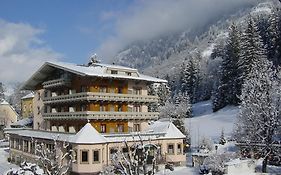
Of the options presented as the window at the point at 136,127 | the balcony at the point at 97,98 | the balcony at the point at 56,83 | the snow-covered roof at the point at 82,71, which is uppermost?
the snow-covered roof at the point at 82,71

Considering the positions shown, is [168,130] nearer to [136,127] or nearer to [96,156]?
[136,127]

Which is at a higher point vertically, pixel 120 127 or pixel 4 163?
pixel 120 127

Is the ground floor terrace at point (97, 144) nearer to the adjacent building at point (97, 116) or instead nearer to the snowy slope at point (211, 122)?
the adjacent building at point (97, 116)

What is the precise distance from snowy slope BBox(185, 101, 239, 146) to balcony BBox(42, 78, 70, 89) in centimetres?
2685

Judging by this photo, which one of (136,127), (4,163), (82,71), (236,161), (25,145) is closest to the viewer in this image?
(236,161)

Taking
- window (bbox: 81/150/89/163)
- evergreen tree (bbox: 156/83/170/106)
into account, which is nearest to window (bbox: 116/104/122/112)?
window (bbox: 81/150/89/163)

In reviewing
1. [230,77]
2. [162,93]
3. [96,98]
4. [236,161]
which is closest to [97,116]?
[96,98]

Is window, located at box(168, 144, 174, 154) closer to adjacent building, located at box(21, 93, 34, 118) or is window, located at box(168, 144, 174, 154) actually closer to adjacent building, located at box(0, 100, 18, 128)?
adjacent building, located at box(21, 93, 34, 118)

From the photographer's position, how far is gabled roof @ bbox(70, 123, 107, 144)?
137 feet

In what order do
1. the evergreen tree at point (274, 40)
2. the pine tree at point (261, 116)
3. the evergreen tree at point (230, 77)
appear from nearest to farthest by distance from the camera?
the pine tree at point (261, 116)
the evergreen tree at point (230, 77)
the evergreen tree at point (274, 40)

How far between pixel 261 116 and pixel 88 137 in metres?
18.7

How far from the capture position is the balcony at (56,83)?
50306 mm

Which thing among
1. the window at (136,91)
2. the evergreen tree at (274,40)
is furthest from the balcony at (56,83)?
the evergreen tree at (274,40)

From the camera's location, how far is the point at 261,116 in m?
44.0
